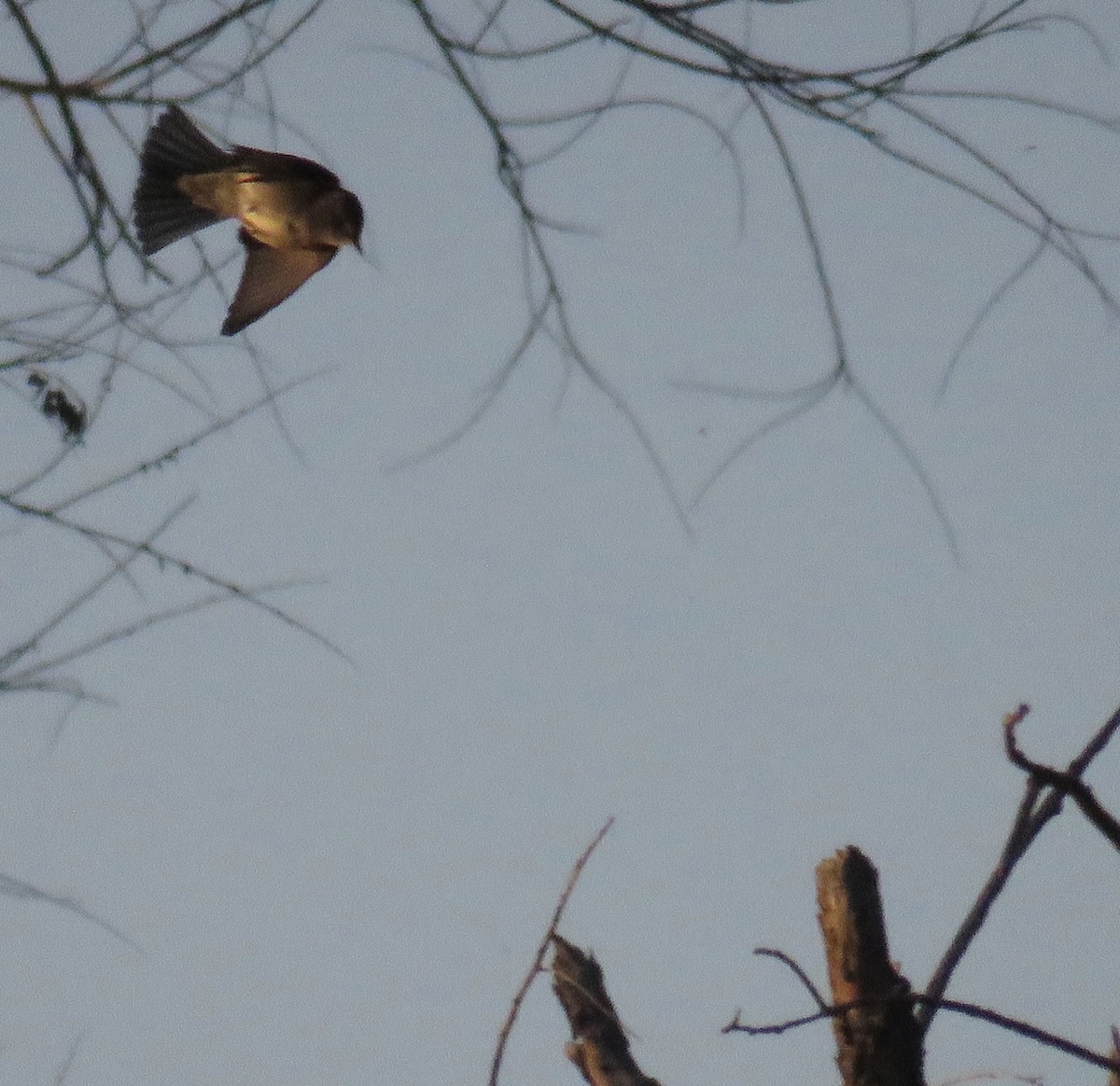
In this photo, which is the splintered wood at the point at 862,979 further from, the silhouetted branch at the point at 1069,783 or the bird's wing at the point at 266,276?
the bird's wing at the point at 266,276

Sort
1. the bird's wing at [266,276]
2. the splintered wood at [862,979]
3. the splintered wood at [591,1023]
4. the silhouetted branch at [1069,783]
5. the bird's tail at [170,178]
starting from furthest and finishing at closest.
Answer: the bird's tail at [170,178]
the bird's wing at [266,276]
the splintered wood at [591,1023]
the splintered wood at [862,979]
the silhouetted branch at [1069,783]

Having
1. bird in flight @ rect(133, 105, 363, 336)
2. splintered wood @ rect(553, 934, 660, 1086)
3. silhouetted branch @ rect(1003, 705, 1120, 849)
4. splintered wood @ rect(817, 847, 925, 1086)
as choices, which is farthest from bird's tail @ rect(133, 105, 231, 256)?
silhouetted branch @ rect(1003, 705, 1120, 849)

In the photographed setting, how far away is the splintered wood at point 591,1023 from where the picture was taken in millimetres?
2176

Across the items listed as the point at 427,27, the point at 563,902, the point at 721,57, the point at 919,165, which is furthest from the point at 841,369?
the point at 563,902

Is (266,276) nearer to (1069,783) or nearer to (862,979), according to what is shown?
(862,979)

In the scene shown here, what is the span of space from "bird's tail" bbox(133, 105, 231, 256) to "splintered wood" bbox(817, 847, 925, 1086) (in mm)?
1920

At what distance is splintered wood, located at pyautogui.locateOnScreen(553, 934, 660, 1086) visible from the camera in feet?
7.14

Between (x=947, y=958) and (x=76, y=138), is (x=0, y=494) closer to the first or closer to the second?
(x=76, y=138)

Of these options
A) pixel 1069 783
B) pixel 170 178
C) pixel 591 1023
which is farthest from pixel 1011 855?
pixel 170 178

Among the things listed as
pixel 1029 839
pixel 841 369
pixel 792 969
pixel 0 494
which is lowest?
pixel 792 969

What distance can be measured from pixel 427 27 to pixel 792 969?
1.74 meters

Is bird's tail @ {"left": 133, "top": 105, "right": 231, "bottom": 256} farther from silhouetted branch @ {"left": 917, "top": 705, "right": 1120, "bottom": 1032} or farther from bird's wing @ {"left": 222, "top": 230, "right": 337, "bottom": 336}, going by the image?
silhouetted branch @ {"left": 917, "top": 705, "right": 1120, "bottom": 1032}

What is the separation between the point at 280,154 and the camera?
301 cm

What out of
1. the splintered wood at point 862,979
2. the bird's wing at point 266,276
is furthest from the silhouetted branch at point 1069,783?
the bird's wing at point 266,276
